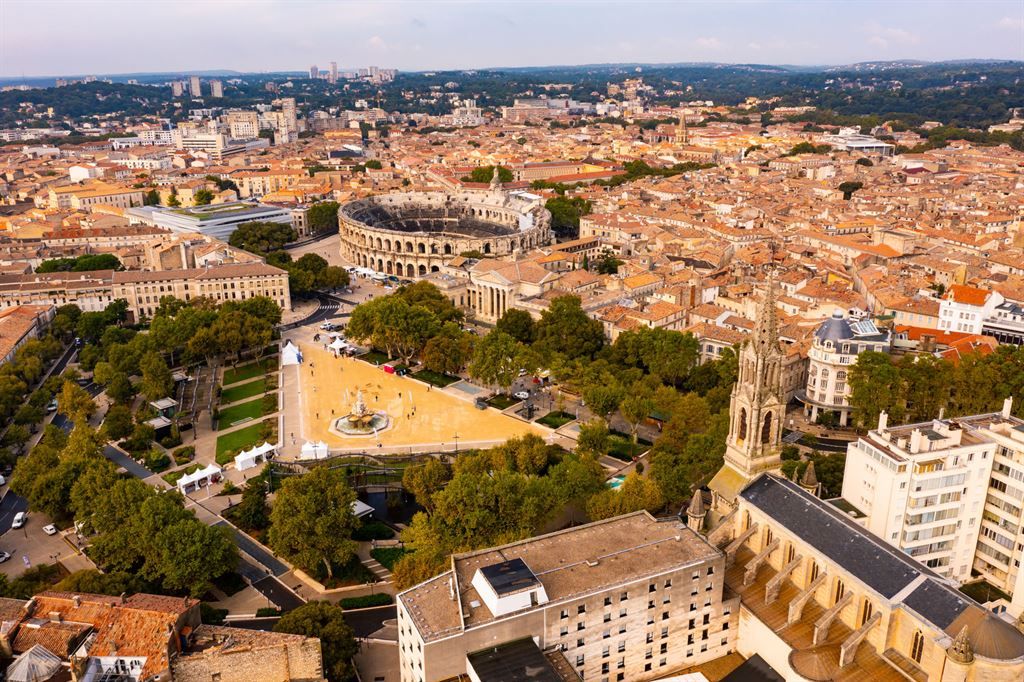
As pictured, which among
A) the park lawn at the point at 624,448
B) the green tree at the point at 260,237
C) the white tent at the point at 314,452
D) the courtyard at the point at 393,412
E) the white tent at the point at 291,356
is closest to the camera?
the white tent at the point at 314,452

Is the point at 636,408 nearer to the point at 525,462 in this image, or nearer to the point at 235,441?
the point at 525,462

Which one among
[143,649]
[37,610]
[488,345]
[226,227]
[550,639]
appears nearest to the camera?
[550,639]

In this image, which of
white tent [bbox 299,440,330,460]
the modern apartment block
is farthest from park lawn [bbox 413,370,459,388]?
the modern apartment block

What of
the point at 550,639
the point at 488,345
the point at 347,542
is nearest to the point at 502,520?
the point at 347,542

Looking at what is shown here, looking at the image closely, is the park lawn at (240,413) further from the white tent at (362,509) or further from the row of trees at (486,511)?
the row of trees at (486,511)

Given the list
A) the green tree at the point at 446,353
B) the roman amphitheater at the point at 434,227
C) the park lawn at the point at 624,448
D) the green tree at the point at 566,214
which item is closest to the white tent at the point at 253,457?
the green tree at the point at 446,353

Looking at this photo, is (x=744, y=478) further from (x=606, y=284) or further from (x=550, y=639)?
(x=606, y=284)
